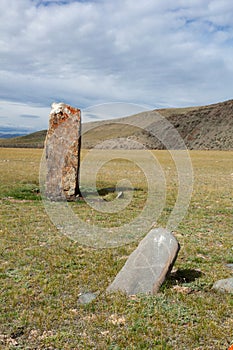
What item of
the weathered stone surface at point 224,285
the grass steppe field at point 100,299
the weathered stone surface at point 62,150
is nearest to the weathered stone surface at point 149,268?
the grass steppe field at point 100,299

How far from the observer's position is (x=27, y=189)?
63.7ft

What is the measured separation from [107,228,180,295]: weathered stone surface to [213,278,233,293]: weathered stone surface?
1099mm

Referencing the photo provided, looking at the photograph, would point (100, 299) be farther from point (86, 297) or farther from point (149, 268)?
point (149, 268)

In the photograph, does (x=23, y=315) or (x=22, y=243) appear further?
(x=22, y=243)

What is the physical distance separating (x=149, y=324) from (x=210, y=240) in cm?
574

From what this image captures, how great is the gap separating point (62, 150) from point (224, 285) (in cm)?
1138

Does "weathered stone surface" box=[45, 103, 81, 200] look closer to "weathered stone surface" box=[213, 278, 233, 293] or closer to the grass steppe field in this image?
the grass steppe field

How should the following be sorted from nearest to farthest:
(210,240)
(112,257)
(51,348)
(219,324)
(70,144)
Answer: (51,348) < (219,324) < (112,257) < (210,240) < (70,144)

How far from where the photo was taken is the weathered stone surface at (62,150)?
16.7 m

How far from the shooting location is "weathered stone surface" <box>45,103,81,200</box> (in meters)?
16.7

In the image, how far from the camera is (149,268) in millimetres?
7145

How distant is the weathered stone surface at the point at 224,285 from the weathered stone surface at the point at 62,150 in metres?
10.8

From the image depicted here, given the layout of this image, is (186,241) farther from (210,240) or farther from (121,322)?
(121,322)

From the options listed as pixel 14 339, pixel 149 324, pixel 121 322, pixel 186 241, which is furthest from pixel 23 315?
pixel 186 241
